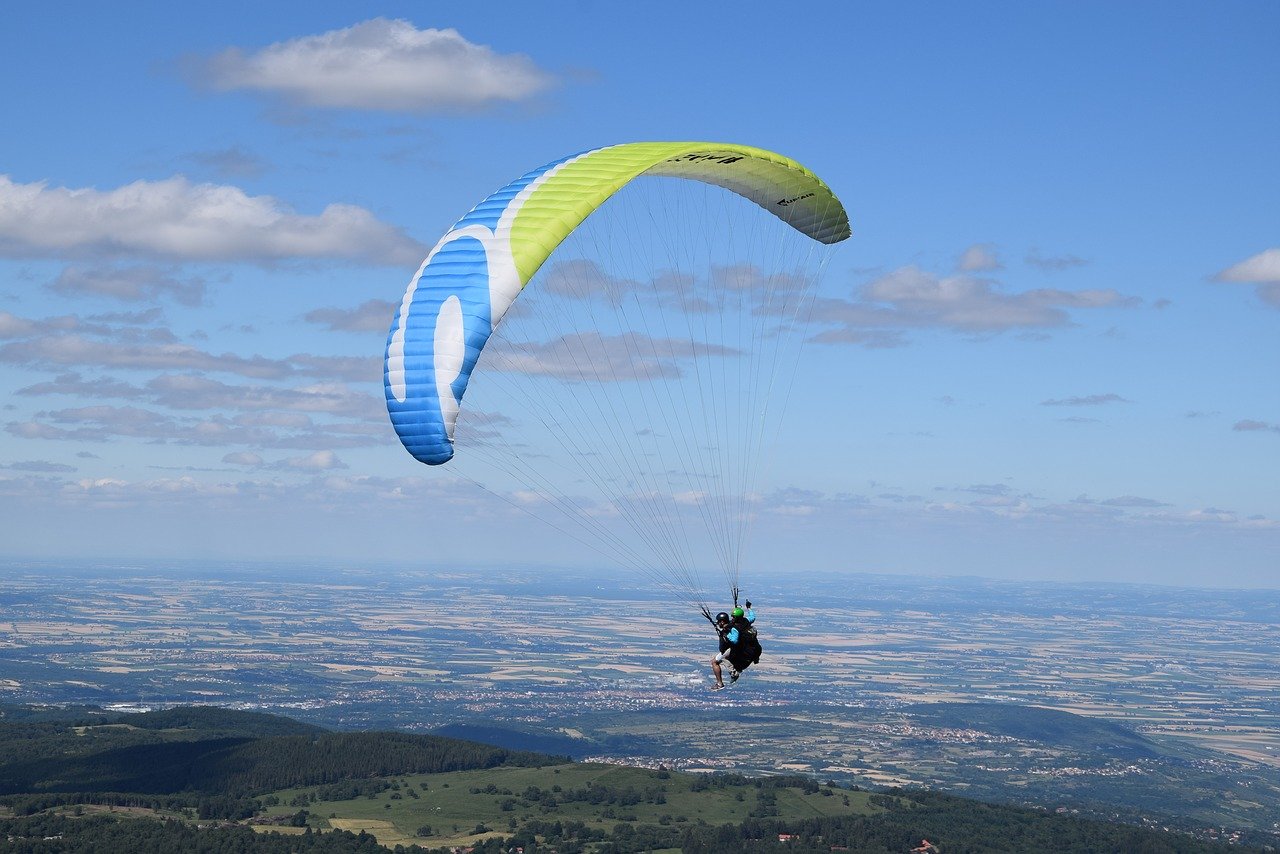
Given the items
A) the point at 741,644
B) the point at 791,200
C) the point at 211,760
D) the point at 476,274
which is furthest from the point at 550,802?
the point at 476,274

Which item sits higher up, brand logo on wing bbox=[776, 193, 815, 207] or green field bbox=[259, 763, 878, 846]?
brand logo on wing bbox=[776, 193, 815, 207]

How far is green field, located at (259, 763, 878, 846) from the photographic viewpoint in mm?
115312

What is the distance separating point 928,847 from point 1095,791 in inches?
3450

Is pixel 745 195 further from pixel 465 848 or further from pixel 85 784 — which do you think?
pixel 85 784

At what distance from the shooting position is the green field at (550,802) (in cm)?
11531

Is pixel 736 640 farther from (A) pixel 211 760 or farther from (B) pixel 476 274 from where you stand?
(A) pixel 211 760

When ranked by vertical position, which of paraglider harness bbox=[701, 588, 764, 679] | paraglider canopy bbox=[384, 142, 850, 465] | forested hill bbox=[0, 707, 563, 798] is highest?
paraglider canopy bbox=[384, 142, 850, 465]

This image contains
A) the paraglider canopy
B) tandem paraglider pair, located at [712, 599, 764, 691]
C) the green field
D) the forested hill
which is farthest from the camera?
the forested hill

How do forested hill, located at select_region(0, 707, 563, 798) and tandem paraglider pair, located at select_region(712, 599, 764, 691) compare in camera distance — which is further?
forested hill, located at select_region(0, 707, 563, 798)

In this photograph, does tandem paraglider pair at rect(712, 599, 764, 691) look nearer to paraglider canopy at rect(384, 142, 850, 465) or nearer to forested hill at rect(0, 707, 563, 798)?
paraglider canopy at rect(384, 142, 850, 465)

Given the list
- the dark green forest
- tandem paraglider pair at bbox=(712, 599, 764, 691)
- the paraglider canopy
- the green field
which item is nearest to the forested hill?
the dark green forest

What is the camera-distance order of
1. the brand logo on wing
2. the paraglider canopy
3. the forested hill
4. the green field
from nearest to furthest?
1. the paraglider canopy
2. the brand logo on wing
3. the green field
4. the forested hill

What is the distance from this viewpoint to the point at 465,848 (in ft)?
344

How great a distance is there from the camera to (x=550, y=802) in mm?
122875
